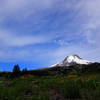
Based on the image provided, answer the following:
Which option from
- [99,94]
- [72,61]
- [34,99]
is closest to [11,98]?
[34,99]

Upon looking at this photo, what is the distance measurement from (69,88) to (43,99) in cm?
132

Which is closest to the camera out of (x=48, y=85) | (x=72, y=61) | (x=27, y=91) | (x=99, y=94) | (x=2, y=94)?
(x=99, y=94)

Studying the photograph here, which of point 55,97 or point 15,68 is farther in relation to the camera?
point 15,68

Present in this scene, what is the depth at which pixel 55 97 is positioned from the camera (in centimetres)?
862

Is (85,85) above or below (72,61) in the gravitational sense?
below

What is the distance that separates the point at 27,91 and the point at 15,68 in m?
64.0

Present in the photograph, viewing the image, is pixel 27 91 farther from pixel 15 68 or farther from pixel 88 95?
pixel 15 68

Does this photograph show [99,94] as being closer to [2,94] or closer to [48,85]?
[2,94]

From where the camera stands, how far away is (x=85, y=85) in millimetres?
10539

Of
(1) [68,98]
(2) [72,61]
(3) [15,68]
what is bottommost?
(1) [68,98]

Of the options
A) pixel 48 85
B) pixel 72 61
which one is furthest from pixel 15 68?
pixel 72 61

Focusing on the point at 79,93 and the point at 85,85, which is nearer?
the point at 79,93

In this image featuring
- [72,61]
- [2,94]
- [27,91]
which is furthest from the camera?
[72,61]

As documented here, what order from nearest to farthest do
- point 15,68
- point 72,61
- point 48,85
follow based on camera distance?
1. point 48,85
2. point 15,68
3. point 72,61
